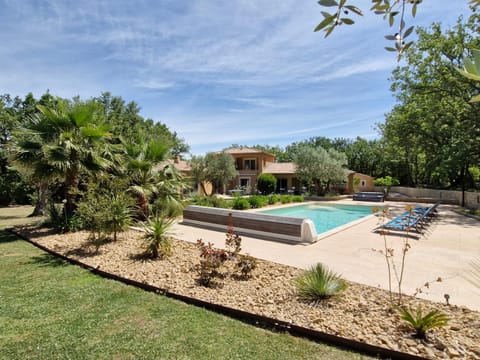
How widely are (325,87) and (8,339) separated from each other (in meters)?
18.3

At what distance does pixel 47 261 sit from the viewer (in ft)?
20.2

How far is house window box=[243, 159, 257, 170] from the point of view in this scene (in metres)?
33.5

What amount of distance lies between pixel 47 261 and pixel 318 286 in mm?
6296

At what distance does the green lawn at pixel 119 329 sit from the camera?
2.86 m

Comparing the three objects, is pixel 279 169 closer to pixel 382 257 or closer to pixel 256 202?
pixel 256 202

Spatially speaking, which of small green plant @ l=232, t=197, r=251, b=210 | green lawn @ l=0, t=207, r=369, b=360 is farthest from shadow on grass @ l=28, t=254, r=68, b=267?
small green plant @ l=232, t=197, r=251, b=210

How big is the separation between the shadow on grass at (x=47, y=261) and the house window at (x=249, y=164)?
27895 mm

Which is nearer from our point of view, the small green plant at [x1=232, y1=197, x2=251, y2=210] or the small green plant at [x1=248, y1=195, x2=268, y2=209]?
the small green plant at [x1=232, y1=197, x2=251, y2=210]

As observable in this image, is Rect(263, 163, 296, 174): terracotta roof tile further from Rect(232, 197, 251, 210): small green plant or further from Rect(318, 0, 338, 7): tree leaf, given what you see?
Rect(318, 0, 338, 7): tree leaf

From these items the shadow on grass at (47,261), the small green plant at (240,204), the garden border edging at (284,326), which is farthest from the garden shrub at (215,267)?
the small green plant at (240,204)

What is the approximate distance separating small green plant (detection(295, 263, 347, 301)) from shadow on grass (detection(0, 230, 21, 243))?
956cm

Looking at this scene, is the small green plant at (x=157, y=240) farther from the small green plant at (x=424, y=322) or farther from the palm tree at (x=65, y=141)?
the small green plant at (x=424, y=322)

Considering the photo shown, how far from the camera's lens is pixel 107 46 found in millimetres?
10047

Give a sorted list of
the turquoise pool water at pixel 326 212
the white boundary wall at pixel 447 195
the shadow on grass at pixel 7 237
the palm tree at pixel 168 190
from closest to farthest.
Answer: the shadow on grass at pixel 7 237 → the palm tree at pixel 168 190 → the turquoise pool water at pixel 326 212 → the white boundary wall at pixel 447 195
